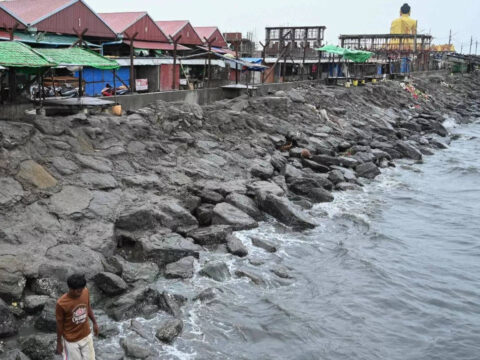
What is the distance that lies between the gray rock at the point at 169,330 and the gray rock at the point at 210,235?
14.1 feet

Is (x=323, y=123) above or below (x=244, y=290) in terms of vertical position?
above

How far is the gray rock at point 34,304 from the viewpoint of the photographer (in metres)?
10.2

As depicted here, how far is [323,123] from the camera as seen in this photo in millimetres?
31641

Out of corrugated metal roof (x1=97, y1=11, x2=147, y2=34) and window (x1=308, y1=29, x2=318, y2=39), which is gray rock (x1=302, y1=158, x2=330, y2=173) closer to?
A: corrugated metal roof (x1=97, y1=11, x2=147, y2=34)

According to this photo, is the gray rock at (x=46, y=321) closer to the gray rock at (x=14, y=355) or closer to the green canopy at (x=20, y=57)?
the gray rock at (x=14, y=355)

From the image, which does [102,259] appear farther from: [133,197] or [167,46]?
[167,46]

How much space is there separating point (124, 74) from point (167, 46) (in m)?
10.6

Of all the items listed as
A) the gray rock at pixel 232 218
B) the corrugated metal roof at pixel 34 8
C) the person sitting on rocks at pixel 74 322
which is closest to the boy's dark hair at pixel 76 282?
the person sitting on rocks at pixel 74 322

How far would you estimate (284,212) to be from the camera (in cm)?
1695

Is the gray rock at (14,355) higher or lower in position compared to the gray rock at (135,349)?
higher

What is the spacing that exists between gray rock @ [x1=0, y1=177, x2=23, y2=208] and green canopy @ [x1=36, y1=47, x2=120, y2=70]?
5.40m

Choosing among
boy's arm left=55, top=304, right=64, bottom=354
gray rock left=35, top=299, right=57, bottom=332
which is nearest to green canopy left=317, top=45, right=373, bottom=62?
gray rock left=35, top=299, right=57, bottom=332

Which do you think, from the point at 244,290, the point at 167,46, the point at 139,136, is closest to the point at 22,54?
the point at 139,136

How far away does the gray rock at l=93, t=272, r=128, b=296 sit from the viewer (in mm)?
11281
